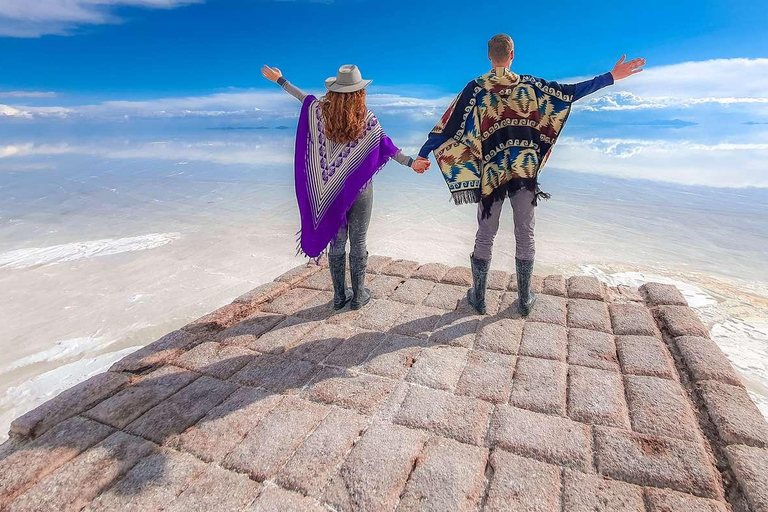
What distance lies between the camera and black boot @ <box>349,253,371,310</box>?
13.0ft

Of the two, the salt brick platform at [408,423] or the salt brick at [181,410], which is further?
the salt brick at [181,410]

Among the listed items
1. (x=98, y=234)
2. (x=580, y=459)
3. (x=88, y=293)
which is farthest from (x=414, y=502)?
(x=98, y=234)

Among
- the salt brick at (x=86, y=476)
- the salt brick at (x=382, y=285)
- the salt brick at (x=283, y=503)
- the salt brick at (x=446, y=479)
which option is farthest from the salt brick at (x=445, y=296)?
the salt brick at (x=86, y=476)

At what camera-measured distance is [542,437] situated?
2301 millimetres

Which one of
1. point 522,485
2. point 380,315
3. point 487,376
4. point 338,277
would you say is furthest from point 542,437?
point 338,277

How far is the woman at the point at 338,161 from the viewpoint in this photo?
10.9 feet

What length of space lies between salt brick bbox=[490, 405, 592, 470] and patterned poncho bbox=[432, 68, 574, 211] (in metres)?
1.80

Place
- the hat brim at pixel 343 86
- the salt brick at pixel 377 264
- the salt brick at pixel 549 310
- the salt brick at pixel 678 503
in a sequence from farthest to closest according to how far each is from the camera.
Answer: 1. the salt brick at pixel 377 264
2. the salt brick at pixel 549 310
3. the hat brim at pixel 343 86
4. the salt brick at pixel 678 503

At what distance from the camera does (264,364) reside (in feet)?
10.0

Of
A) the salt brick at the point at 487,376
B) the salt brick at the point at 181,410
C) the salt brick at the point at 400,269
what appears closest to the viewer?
the salt brick at the point at 181,410

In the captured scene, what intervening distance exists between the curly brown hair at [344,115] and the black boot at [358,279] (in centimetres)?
110

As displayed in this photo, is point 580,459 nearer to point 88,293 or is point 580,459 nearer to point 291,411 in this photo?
point 291,411

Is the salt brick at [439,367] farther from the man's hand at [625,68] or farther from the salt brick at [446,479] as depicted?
Result: the man's hand at [625,68]

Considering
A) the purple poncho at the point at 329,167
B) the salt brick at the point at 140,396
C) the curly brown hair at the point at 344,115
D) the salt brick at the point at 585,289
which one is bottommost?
the salt brick at the point at 140,396
